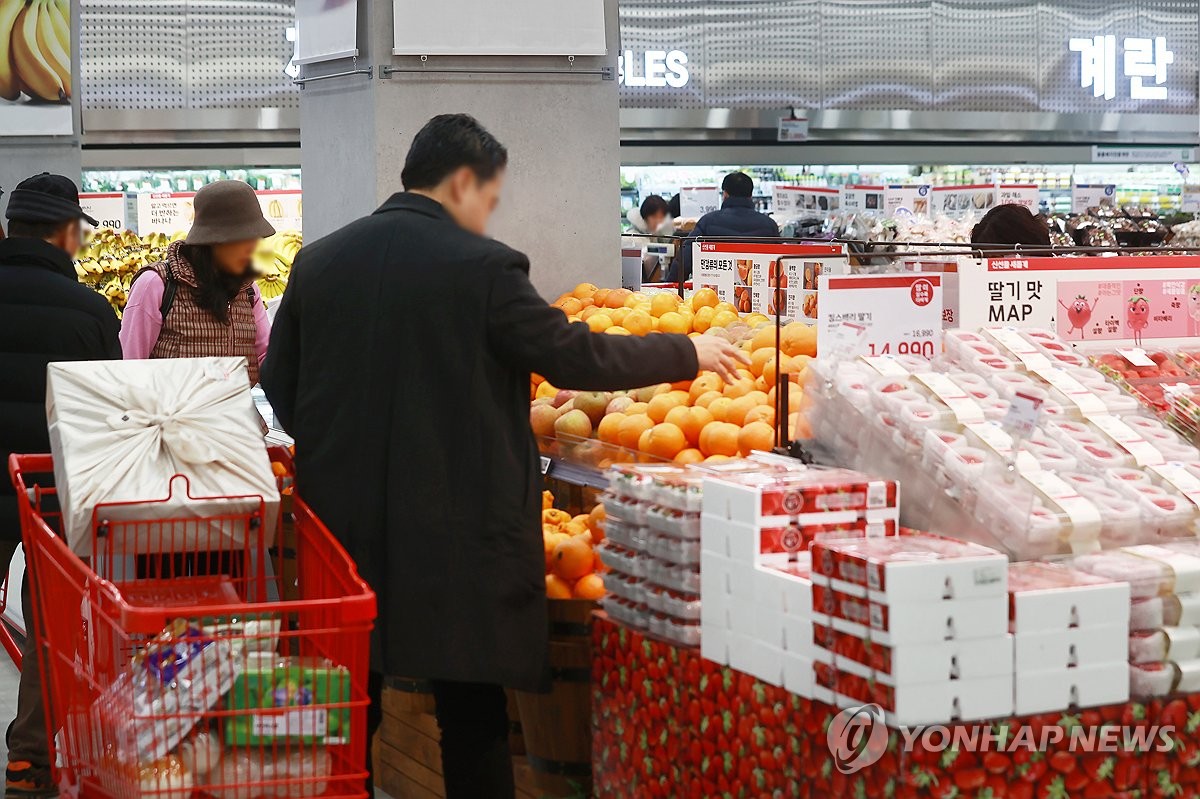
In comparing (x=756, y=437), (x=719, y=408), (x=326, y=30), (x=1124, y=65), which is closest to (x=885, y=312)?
(x=756, y=437)

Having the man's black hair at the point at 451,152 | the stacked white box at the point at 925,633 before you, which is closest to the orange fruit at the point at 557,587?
the man's black hair at the point at 451,152

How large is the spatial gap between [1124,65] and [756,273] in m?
11.1

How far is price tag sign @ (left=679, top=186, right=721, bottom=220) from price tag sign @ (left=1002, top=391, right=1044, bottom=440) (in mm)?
10004

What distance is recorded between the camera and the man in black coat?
304cm

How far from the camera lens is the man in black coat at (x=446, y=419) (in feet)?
9.99

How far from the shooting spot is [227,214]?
14.8ft

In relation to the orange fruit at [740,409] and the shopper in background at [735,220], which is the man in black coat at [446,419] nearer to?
the orange fruit at [740,409]

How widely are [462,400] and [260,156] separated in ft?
34.2

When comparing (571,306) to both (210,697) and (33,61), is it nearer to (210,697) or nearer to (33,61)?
(210,697)

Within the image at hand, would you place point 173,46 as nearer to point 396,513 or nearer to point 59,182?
point 59,182

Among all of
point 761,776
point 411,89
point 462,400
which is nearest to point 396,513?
point 462,400

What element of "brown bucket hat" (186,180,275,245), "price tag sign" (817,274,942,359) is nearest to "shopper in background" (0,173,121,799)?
"brown bucket hat" (186,180,275,245)

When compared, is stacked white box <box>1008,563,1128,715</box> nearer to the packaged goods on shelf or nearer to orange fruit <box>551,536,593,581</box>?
the packaged goods on shelf

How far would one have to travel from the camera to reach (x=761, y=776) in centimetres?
280
